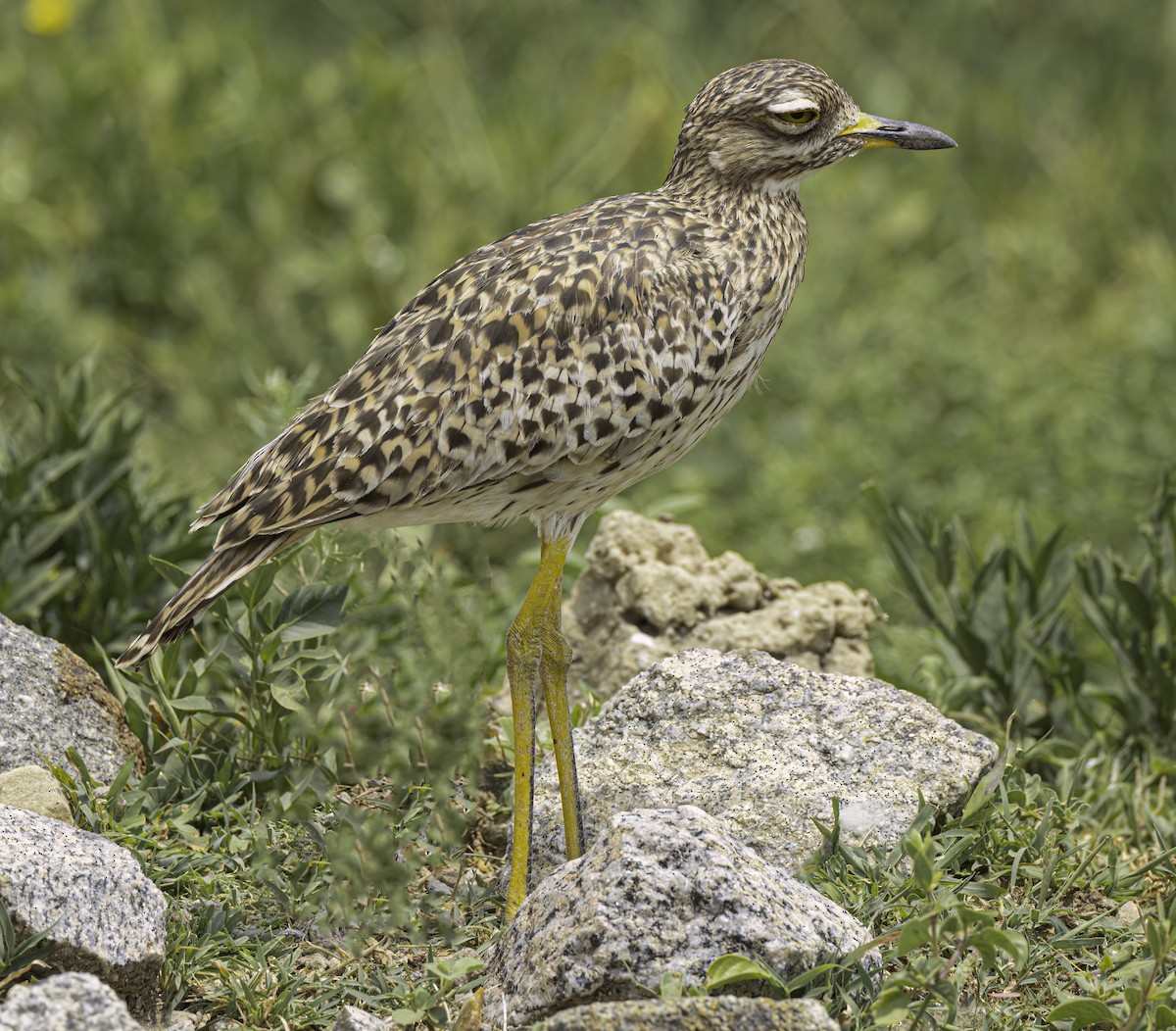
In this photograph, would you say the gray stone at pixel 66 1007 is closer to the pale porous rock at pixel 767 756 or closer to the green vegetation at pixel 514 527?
the green vegetation at pixel 514 527

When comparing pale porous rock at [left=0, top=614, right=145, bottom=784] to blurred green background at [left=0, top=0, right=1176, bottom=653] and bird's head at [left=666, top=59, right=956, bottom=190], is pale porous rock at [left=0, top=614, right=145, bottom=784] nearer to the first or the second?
blurred green background at [left=0, top=0, right=1176, bottom=653]

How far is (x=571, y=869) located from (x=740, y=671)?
1025mm

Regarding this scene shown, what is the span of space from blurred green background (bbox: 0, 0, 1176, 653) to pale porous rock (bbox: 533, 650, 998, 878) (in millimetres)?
→ 1512

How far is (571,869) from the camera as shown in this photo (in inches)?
143

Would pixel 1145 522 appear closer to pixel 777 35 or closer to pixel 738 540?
pixel 738 540

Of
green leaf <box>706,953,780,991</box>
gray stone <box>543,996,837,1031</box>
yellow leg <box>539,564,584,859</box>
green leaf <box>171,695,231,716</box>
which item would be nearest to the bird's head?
yellow leg <box>539,564,584,859</box>

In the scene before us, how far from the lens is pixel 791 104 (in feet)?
15.4

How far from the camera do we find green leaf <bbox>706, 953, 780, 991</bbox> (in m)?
3.30

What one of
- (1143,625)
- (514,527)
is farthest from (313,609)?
(514,527)

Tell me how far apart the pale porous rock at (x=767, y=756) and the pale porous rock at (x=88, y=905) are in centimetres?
113

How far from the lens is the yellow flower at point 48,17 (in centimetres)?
Answer: 916

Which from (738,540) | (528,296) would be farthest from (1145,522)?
(528,296)

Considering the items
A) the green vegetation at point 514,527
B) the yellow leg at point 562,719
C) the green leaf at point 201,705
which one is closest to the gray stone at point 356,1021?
the green vegetation at point 514,527

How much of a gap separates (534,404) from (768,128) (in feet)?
3.81
